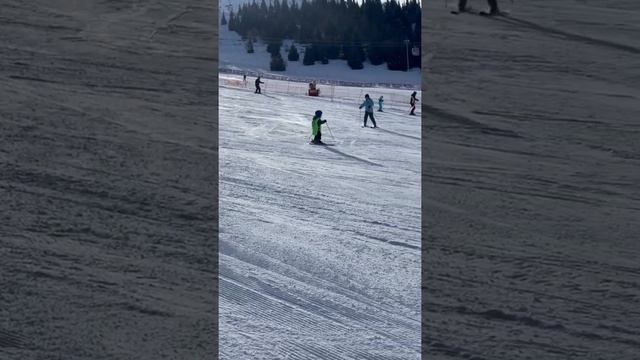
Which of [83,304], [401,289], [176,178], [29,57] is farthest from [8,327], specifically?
[401,289]

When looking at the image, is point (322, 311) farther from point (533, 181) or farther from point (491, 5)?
point (491, 5)

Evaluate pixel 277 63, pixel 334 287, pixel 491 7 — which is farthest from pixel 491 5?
pixel 277 63

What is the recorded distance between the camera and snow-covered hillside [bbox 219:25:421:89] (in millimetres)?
20578

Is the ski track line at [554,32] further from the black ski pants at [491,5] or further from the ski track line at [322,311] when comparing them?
the ski track line at [322,311]

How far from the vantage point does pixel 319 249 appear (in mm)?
4086

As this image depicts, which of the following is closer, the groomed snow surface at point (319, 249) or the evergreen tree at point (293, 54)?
the groomed snow surface at point (319, 249)

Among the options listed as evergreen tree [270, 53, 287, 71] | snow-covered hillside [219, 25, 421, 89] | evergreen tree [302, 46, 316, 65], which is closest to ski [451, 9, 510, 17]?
snow-covered hillside [219, 25, 421, 89]

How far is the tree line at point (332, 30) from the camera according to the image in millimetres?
21578

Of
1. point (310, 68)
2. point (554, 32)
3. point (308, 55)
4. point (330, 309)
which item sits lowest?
point (330, 309)

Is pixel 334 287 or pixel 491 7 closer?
pixel 491 7

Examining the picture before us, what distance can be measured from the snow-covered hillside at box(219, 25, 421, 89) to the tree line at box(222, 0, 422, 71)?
30 centimetres

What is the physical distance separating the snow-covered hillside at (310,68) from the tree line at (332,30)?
0.30 m

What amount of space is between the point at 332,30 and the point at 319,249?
21.6 meters

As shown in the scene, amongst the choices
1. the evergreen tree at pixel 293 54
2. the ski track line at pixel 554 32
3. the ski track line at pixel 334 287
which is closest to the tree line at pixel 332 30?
the evergreen tree at pixel 293 54
